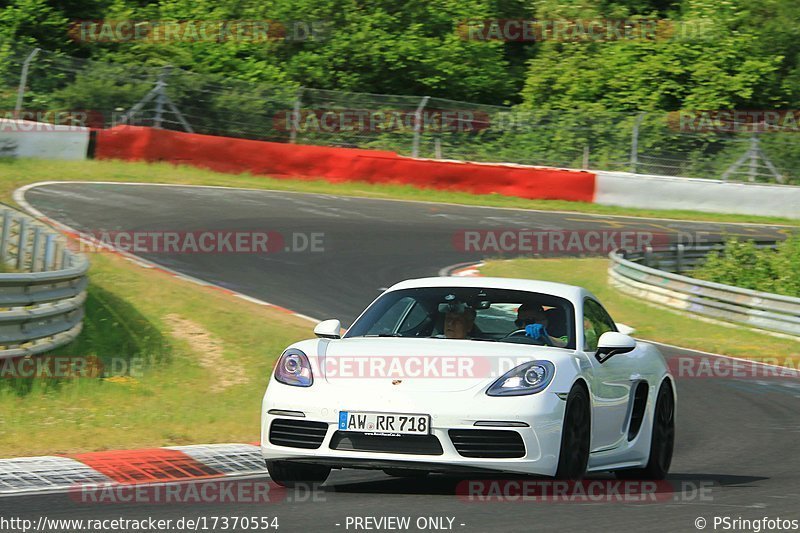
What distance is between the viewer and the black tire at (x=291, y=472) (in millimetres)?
7211

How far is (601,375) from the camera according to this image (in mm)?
7629

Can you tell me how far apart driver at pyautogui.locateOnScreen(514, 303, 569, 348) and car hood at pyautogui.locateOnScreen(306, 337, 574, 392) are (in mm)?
304

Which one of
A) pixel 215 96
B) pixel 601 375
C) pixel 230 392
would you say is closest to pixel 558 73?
pixel 215 96

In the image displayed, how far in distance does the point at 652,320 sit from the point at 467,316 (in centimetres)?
1149

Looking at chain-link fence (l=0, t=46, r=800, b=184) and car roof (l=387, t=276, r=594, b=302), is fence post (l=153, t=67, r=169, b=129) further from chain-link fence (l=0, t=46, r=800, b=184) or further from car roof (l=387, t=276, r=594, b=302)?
car roof (l=387, t=276, r=594, b=302)

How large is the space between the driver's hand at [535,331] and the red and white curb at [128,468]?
1.88m

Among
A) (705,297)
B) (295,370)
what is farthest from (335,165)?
(295,370)

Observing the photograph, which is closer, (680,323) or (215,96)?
(680,323)

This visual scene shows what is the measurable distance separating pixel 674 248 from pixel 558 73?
52.9 ft

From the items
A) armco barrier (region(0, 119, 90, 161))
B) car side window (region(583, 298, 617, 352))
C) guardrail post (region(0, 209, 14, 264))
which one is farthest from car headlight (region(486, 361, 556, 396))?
armco barrier (region(0, 119, 90, 161))

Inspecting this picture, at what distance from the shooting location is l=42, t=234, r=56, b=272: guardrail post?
1277 centimetres

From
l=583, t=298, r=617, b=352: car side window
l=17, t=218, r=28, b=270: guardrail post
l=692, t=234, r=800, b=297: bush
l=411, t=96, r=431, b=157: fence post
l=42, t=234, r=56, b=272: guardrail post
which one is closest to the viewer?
l=583, t=298, r=617, b=352: car side window

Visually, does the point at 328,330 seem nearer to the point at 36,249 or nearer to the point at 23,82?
the point at 36,249

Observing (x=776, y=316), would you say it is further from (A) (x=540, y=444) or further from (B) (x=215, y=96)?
(B) (x=215, y=96)
